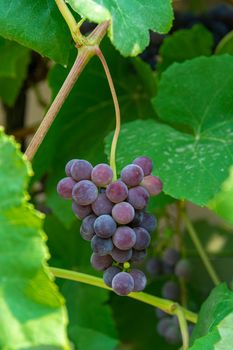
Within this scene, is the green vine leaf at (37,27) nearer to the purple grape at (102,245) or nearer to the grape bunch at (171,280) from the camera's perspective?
the purple grape at (102,245)

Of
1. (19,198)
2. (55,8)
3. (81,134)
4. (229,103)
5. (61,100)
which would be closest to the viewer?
(19,198)

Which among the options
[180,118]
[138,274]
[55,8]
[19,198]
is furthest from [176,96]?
[19,198]

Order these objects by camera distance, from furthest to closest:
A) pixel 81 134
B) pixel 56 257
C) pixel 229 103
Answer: pixel 56 257
pixel 81 134
pixel 229 103

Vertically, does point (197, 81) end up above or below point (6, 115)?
above

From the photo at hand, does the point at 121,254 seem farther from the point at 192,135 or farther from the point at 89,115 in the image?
the point at 89,115

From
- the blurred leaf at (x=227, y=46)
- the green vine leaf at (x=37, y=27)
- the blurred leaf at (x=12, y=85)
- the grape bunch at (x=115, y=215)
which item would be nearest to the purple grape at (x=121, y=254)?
the grape bunch at (x=115, y=215)

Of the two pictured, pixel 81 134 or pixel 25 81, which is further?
pixel 25 81

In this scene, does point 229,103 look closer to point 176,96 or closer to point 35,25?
point 176,96
